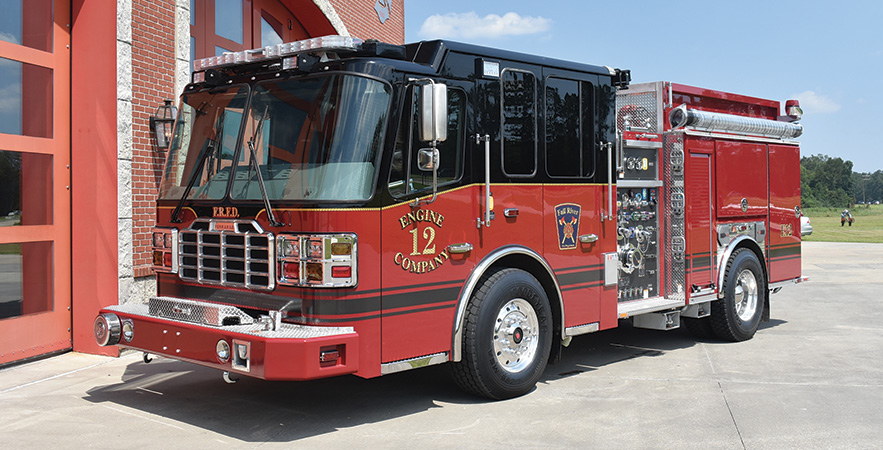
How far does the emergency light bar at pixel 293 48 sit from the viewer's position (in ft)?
17.4

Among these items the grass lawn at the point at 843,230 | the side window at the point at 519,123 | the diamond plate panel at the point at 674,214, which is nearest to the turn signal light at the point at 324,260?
the side window at the point at 519,123

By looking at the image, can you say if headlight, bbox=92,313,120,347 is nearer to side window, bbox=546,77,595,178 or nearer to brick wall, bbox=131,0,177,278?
brick wall, bbox=131,0,177,278

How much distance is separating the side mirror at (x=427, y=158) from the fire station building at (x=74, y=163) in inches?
151

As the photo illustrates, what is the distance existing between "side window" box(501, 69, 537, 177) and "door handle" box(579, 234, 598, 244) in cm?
84

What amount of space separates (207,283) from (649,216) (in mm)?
4579

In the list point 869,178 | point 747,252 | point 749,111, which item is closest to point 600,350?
point 747,252

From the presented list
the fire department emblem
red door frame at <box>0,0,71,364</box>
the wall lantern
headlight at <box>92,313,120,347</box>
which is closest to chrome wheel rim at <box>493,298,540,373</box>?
the fire department emblem

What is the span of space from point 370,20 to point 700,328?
7857mm

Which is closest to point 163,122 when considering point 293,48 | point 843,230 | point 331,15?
point 293,48

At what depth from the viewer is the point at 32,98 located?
7730mm

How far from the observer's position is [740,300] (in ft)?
29.8

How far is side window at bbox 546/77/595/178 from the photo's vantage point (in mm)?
6613

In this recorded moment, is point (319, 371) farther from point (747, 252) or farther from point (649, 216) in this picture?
point (747, 252)

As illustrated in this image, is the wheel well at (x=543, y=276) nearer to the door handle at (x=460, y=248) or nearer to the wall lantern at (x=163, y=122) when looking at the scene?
the door handle at (x=460, y=248)
